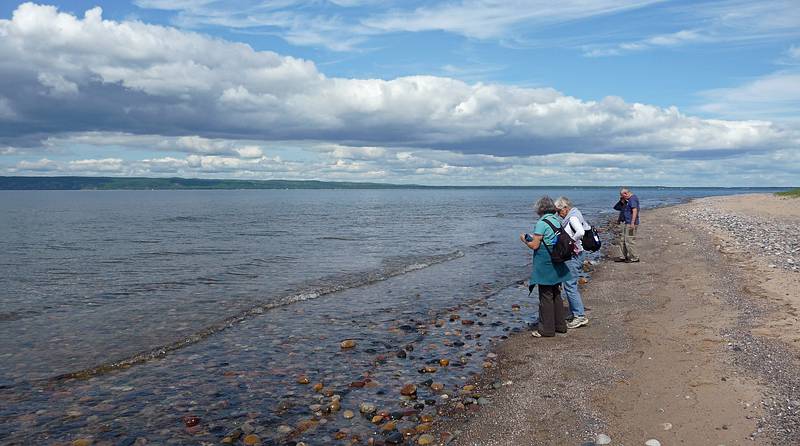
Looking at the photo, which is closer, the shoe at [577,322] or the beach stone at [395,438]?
the beach stone at [395,438]

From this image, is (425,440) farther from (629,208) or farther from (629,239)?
(629,239)

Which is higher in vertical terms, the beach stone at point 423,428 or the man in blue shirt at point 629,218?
the man in blue shirt at point 629,218

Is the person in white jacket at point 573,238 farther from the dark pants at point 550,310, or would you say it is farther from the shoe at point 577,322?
the dark pants at point 550,310

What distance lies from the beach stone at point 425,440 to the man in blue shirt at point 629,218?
14.8 meters

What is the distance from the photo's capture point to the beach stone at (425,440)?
6936 millimetres

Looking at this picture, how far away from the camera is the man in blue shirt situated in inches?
798

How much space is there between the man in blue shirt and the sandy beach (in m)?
4.55

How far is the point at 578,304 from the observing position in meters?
12.2

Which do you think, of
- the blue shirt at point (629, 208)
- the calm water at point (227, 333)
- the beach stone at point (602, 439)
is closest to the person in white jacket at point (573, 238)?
the calm water at point (227, 333)

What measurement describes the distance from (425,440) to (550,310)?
18.0ft

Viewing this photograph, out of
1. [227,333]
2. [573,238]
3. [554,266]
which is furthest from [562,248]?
[227,333]

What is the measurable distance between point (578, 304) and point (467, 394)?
4.72 metres

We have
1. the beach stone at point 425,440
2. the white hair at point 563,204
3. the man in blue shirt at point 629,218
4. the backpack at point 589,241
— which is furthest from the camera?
the man in blue shirt at point 629,218

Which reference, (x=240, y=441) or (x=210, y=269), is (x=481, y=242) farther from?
(x=240, y=441)
